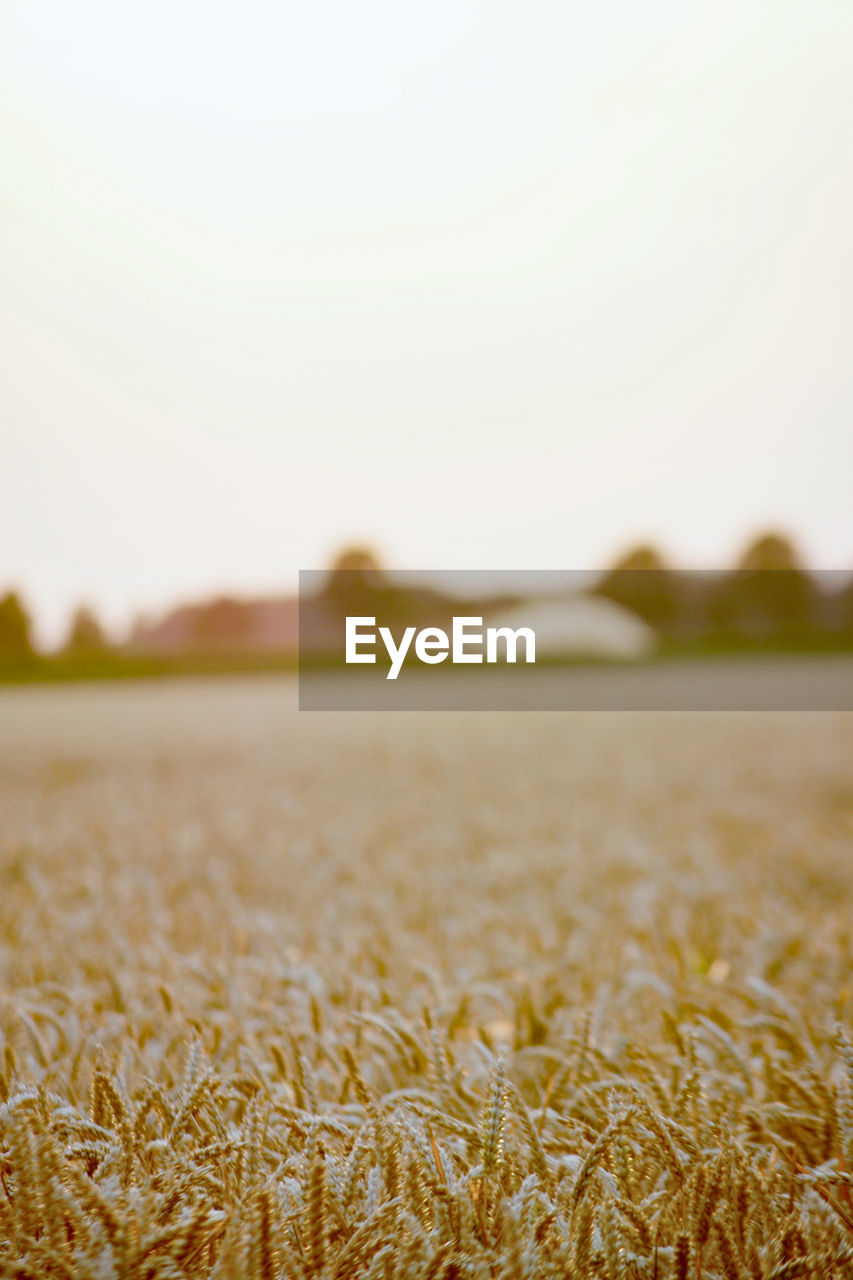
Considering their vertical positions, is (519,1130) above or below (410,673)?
above

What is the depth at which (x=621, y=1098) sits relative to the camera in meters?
1.15

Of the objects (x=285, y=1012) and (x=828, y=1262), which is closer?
(x=828, y=1262)

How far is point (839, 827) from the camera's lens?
329 centimetres

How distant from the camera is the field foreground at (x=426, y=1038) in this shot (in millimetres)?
854

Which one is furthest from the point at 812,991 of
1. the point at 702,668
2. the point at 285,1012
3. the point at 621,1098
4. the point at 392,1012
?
the point at 702,668

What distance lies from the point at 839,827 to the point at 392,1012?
2535 millimetres

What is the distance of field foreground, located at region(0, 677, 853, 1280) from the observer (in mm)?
854

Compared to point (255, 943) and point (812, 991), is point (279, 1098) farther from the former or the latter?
point (812, 991)

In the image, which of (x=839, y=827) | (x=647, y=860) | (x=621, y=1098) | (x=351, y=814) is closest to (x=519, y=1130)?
(x=621, y=1098)

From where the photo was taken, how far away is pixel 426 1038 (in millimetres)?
1289

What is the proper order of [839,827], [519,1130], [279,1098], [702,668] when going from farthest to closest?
[702,668], [839,827], [279,1098], [519,1130]

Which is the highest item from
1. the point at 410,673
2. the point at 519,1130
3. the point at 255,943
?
the point at 519,1130

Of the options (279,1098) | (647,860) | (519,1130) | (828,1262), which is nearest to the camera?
(828,1262)

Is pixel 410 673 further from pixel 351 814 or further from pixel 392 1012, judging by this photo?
pixel 392 1012
